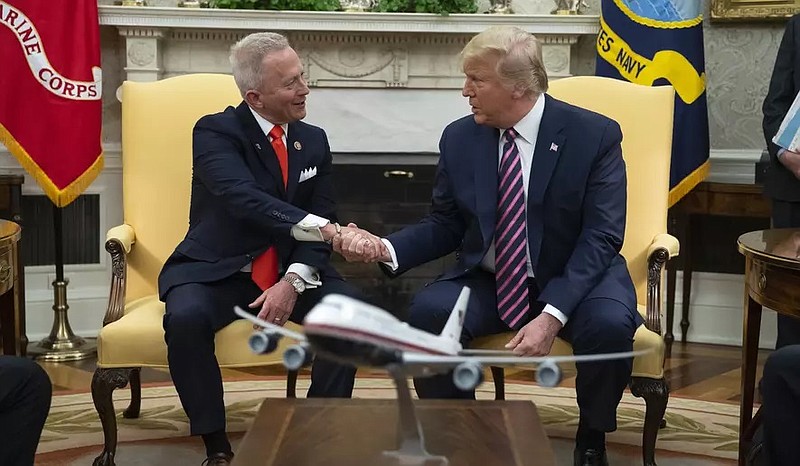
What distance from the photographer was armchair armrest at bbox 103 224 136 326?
3.17m

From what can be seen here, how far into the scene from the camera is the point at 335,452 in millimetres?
2025

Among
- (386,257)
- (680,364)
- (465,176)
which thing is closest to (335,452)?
(386,257)

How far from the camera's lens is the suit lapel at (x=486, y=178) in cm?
311

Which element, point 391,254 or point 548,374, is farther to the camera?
point 391,254

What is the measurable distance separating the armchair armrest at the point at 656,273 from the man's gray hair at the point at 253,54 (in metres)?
1.27

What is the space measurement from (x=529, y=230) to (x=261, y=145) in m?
0.85

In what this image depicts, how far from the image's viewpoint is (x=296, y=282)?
314cm

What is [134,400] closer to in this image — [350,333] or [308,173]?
[308,173]

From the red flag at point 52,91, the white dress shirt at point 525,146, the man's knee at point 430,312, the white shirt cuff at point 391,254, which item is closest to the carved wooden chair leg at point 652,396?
the white dress shirt at point 525,146

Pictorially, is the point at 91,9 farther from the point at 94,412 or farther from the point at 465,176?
the point at 465,176

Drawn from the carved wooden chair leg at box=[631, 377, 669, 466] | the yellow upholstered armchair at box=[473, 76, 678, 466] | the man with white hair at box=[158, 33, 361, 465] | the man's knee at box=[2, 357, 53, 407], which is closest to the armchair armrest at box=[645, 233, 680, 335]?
the yellow upholstered armchair at box=[473, 76, 678, 466]

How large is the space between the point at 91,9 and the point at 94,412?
5.90 feet

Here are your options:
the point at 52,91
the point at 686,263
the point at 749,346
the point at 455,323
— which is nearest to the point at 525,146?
the point at 749,346

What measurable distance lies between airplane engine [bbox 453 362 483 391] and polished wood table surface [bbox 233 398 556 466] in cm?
26
